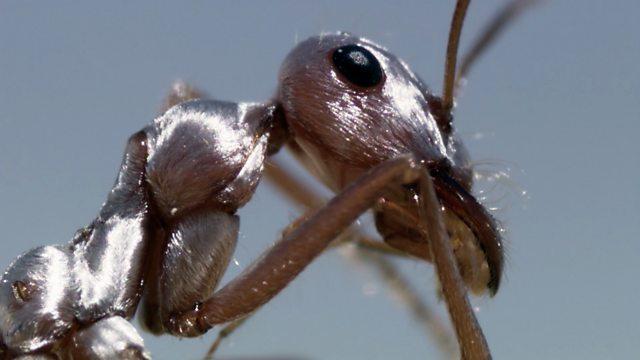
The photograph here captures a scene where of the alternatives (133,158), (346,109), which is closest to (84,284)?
(133,158)

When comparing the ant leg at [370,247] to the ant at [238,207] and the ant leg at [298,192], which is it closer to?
the ant leg at [298,192]

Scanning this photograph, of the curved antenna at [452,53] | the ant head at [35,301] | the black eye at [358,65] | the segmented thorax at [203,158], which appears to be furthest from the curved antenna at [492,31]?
the ant head at [35,301]

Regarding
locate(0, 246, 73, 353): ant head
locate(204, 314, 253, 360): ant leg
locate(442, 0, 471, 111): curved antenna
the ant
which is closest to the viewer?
the ant

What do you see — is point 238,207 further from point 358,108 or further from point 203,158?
point 358,108

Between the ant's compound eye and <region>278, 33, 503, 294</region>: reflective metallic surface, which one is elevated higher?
<region>278, 33, 503, 294</region>: reflective metallic surface

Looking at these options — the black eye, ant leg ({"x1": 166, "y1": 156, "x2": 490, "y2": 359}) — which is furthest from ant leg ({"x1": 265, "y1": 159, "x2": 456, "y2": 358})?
ant leg ({"x1": 166, "y1": 156, "x2": 490, "y2": 359})

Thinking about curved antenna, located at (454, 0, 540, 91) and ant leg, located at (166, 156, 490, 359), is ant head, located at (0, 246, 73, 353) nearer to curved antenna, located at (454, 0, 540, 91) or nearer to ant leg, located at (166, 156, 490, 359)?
ant leg, located at (166, 156, 490, 359)

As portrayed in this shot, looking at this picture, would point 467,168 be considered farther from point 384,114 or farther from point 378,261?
point 378,261
